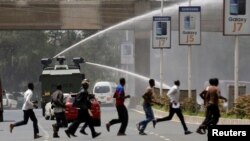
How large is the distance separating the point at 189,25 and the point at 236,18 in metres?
8.30

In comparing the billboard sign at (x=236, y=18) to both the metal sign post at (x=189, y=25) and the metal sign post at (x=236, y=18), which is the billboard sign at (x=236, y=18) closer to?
the metal sign post at (x=236, y=18)

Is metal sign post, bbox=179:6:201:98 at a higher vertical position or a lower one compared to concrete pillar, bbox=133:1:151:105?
higher

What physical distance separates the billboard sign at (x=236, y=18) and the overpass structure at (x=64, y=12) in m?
33.6

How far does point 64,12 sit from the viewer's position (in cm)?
6875

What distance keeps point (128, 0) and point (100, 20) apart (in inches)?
101

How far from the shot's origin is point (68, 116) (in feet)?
120

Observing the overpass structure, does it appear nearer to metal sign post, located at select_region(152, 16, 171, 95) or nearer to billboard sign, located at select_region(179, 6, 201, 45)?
metal sign post, located at select_region(152, 16, 171, 95)

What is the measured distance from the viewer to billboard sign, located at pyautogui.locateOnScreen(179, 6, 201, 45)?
1683 inches

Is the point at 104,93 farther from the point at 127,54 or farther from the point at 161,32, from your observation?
the point at 161,32

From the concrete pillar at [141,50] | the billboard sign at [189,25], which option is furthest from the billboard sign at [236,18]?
the concrete pillar at [141,50]

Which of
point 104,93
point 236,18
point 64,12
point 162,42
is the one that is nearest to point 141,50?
point 64,12

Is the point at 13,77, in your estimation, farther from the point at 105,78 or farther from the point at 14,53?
the point at 105,78

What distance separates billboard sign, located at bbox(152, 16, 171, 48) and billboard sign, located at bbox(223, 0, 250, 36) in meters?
14.1

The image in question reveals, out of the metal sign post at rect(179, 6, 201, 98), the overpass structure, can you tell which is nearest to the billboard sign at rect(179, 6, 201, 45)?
the metal sign post at rect(179, 6, 201, 98)
